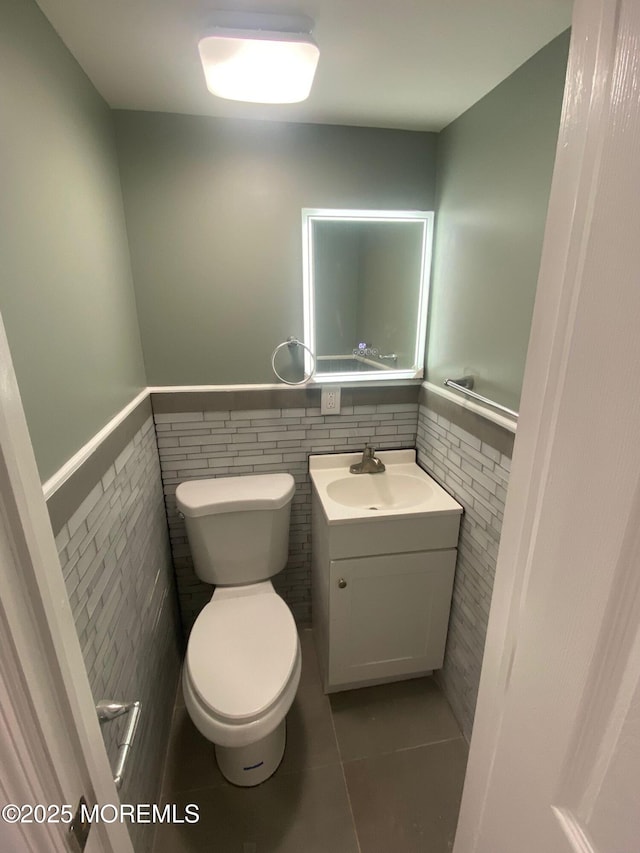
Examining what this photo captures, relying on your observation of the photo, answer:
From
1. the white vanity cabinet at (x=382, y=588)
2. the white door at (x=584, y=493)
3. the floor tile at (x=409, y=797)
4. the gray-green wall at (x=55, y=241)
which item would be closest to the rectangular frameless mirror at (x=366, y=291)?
the white vanity cabinet at (x=382, y=588)

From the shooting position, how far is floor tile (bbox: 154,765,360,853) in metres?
1.20

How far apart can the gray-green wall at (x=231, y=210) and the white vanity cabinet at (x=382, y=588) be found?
27.6 inches

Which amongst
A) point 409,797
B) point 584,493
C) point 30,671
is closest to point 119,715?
point 30,671

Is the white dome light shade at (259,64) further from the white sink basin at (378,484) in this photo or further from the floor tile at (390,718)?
the floor tile at (390,718)

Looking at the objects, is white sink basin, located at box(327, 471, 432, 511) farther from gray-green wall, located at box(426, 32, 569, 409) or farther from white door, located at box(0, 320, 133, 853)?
white door, located at box(0, 320, 133, 853)

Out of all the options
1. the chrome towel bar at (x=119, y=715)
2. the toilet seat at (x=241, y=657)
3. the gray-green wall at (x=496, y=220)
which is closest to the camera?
the chrome towel bar at (x=119, y=715)

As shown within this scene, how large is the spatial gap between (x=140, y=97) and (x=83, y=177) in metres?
0.39

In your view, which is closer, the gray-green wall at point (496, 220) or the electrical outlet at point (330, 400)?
the gray-green wall at point (496, 220)

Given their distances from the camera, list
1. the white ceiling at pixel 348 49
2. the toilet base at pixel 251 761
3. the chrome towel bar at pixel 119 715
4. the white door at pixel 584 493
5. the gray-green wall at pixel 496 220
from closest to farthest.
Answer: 1. the white door at pixel 584 493
2. the chrome towel bar at pixel 119 715
3. the white ceiling at pixel 348 49
4. the gray-green wall at pixel 496 220
5. the toilet base at pixel 251 761

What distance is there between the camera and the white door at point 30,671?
1.27 ft

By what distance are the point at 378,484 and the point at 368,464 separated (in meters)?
0.10

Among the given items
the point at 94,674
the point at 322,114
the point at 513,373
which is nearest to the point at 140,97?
the point at 322,114

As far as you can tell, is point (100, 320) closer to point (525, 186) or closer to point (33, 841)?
point (33, 841)

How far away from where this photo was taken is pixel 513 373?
112 centimetres
